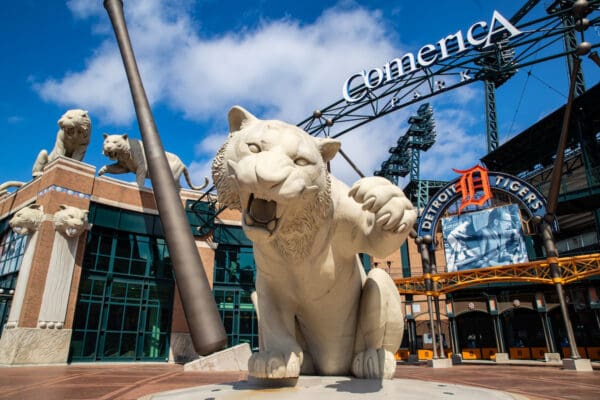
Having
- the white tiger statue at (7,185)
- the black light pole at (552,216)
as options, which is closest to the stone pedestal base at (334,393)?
the black light pole at (552,216)

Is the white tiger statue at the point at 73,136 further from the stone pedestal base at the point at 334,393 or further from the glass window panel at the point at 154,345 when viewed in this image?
the stone pedestal base at the point at 334,393

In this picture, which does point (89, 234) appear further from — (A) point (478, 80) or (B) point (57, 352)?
(A) point (478, 80)

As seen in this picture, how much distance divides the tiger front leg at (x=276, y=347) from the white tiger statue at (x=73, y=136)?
13.0 m

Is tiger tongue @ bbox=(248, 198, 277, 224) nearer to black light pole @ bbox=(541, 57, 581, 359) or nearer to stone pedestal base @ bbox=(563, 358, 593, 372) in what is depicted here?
black light pole @ bbox=(541, 57, 581, 359)

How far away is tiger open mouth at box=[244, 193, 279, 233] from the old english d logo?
1376 centimetres

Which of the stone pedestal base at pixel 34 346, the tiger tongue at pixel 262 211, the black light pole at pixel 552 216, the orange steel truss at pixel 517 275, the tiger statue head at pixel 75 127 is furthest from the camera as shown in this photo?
the tiger statue head at pixel 75 127

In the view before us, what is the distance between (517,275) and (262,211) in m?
12.5

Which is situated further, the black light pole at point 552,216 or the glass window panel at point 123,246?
the glass window panel at point 123,246

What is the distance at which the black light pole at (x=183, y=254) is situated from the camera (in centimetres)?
134

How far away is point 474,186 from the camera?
1388cm

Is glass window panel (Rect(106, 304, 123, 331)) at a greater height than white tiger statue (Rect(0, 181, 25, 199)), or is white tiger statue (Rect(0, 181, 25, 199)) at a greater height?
white tiger statue (Rect(0, 181, 25, 199))

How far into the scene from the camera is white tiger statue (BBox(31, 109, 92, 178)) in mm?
12383

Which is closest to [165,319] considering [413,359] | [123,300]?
[123,300]

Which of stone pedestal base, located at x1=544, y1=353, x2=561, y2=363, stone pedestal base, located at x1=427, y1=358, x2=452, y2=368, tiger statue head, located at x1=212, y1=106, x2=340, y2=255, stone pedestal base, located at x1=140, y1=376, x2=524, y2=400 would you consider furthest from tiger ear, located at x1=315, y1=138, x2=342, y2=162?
stone pedestal base, located at x1=544, y1=353, x2=561, y2=363
